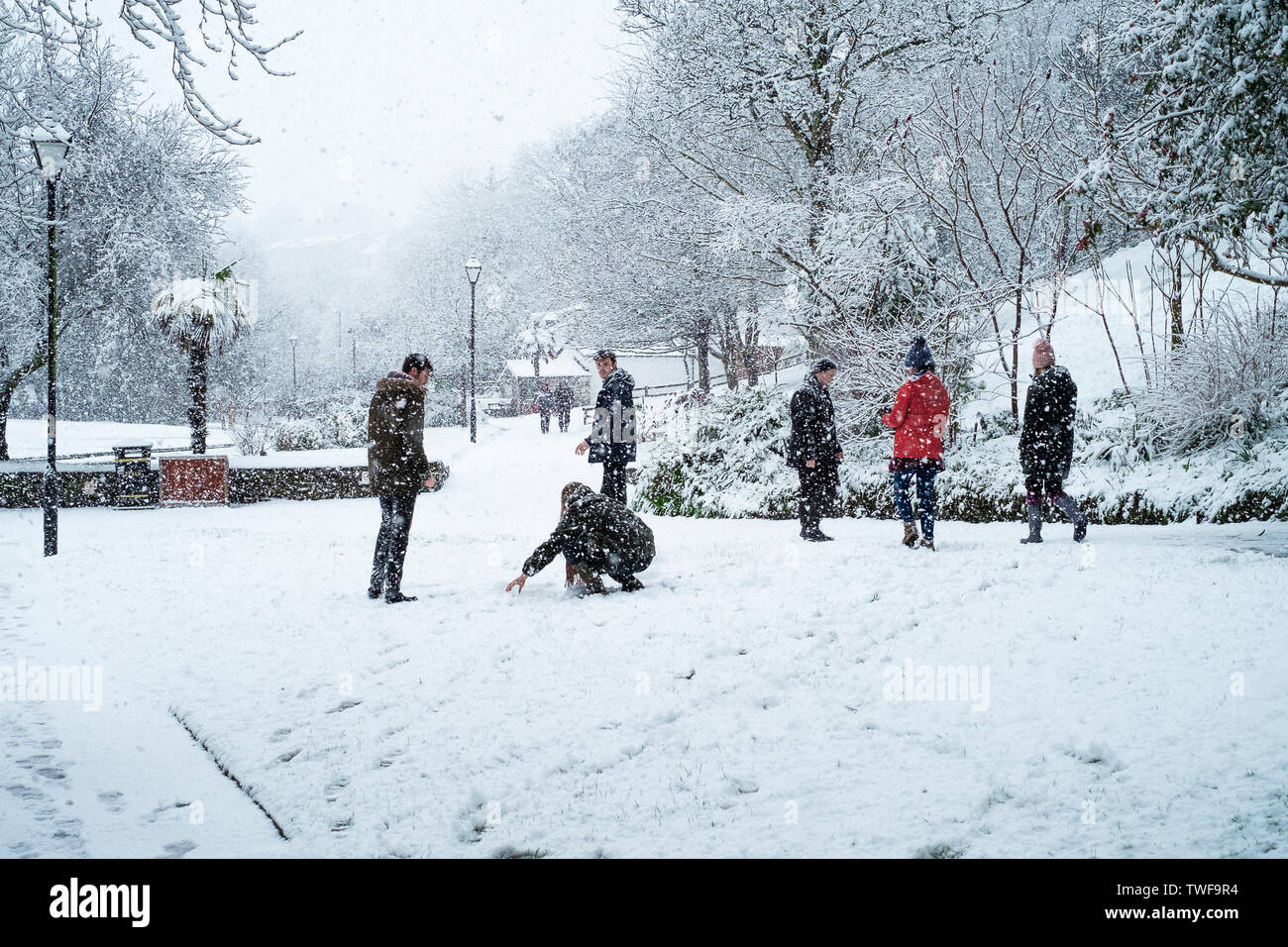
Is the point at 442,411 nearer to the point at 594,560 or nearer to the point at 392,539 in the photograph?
the point at 392,539

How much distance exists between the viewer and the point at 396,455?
661 centimetres

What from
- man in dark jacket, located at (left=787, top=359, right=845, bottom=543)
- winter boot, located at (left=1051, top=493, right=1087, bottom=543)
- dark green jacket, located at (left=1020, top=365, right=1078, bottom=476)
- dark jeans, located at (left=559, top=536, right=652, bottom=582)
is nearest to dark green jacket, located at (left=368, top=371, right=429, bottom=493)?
dark jeans, located at (left=559, top=536, right=652, bottom=582)

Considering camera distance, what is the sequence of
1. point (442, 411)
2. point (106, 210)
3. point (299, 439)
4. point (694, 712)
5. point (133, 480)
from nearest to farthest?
point (694, 712)
point (133, 480)
point (106, 210)
point (299, 439)
point (442, 411)

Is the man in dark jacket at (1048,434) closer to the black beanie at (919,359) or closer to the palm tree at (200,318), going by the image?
the black beanie at (919,359)

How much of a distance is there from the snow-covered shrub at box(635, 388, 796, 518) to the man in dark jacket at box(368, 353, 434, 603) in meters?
6.54

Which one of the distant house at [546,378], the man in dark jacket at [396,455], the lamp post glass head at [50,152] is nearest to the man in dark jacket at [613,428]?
the man in dark jacket at [396,455]

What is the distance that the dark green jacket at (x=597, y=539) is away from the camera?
638 centimetres

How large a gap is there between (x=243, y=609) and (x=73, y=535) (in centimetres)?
719

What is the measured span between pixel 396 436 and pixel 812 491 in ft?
15.2

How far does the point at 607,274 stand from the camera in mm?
22297

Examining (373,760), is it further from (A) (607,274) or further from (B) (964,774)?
(A) (607,274)

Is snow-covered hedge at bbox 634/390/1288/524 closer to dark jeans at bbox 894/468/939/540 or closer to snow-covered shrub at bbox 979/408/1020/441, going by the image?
snow-covered shrub at bbox 979/408/1020/441

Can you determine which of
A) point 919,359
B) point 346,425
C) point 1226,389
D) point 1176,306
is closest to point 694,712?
point 919,359

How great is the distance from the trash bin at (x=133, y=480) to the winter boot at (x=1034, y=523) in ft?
52.1
